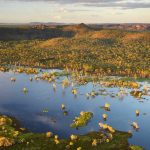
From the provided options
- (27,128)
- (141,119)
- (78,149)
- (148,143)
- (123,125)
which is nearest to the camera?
(78,149)

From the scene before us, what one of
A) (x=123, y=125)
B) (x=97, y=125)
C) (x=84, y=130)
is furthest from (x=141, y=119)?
(x=84, y=130)

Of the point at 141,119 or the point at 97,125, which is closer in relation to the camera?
the point at 97,125

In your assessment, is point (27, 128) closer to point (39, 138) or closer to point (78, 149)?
point (39, 138)

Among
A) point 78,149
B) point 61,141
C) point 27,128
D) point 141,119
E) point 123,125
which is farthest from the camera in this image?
point 141,119

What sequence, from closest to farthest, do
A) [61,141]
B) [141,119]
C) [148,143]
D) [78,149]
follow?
[78,149], [61,141], [148,143], [141,119]

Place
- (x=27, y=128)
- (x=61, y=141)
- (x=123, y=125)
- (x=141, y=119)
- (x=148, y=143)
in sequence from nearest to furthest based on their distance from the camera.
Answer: (x=61, y=141)
(x=148, y=143)
(x=27, y=128)
(x=123, y=125)
(x=141, y=119)

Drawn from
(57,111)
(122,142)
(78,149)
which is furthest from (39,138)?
(57,111)

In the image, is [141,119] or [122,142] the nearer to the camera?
[122,142]

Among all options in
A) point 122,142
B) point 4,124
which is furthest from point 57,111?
point 122,142

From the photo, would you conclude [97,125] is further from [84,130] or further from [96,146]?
[96,146]
